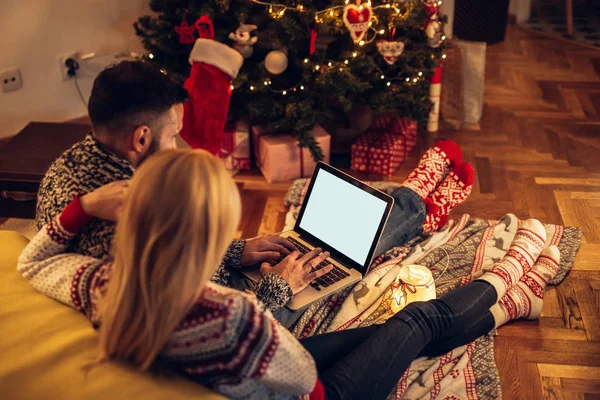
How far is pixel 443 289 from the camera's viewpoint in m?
2.00

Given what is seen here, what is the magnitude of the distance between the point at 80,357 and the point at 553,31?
4273mm

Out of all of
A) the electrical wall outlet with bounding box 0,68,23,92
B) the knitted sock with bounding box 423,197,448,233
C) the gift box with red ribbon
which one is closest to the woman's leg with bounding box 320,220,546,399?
the knitted sock with bounding box 423,197,448,233

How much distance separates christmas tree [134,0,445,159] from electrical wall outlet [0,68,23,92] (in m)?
0.56

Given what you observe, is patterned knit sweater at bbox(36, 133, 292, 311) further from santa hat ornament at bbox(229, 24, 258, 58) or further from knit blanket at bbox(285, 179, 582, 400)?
santa hat ornament at bbox(229, 24, 258, 58)

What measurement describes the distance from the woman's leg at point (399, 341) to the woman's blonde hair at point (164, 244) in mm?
450

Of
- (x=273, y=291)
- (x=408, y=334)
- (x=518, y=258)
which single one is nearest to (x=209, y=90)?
(x=273, y=291)

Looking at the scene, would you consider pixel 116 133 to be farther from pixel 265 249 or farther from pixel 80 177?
pixel 265 249

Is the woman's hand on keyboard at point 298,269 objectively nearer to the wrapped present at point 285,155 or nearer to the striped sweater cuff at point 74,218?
the striped sweater cuff at point 74,218

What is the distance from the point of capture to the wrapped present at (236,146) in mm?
2846

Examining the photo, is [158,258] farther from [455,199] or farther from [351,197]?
[455,199]

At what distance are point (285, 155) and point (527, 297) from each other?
119 cm

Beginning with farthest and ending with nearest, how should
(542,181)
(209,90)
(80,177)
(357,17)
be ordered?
(542,181) < (209,90) < (357,17) < (80,177)

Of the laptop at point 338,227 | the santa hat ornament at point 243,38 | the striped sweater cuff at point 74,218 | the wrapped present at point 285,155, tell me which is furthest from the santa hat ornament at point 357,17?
the striped sweater cuff at point 74,218

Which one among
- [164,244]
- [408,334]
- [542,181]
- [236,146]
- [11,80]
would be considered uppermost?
[164,244]
